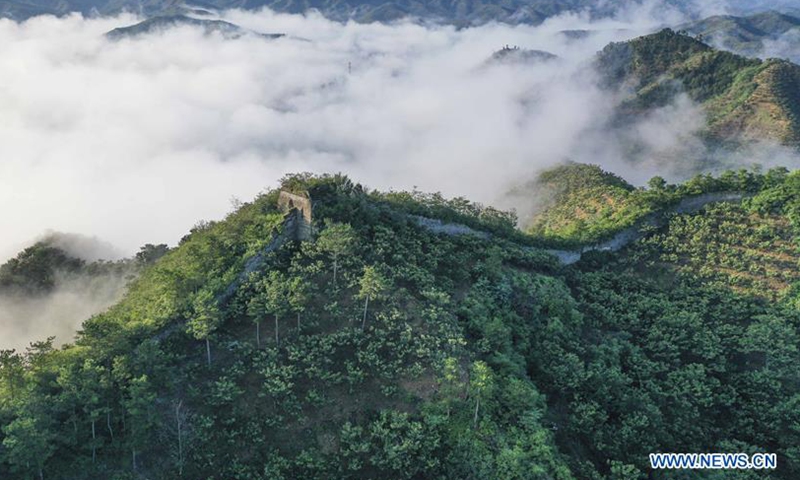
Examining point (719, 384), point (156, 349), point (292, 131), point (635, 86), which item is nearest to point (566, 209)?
point (719, 384)

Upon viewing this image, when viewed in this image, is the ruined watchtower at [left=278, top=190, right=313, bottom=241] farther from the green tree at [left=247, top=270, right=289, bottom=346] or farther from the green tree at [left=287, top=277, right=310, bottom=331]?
the green tree at [left=287, top=277, right=310, bottom=331]

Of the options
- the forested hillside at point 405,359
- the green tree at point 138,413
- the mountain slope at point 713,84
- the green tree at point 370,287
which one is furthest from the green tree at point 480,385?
the mountain slope at point 713,84

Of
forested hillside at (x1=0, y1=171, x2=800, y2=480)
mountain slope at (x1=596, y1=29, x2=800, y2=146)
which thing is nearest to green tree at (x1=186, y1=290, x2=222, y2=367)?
forested hillside at (x1=0, y1=171, x2=800, y2=480)

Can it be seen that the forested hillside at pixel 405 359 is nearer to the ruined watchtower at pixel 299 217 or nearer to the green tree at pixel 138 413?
the green tree at pixel 138 413

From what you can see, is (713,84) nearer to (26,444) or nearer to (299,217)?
(299,217)

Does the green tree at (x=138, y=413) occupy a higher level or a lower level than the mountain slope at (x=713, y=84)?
lower

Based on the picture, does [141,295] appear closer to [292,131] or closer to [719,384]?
[719,384]
